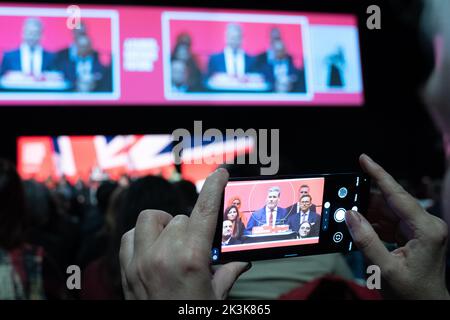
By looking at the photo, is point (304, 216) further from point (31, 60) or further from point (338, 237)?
point (31, 60)

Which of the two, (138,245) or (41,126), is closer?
(138,245)

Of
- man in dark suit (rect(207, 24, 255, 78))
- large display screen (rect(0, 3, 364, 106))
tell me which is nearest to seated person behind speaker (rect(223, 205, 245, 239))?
large display screen (rect(0, 3, 364, 106))

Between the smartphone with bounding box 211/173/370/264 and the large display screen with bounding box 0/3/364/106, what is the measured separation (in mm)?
3455

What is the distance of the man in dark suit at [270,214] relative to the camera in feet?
2.37

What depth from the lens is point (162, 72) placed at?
4.07 metres

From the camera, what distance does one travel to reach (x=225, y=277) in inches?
24.0

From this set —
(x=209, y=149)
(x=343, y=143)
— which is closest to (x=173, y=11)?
(x=209, y=149)

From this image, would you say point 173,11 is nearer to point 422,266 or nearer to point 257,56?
point 257,56

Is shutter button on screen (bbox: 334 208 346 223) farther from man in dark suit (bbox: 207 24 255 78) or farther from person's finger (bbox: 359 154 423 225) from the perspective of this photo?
man in dark suit (bbox: 207 24 255 78)

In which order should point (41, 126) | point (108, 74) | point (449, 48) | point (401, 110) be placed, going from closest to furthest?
point (449, 48)
point (108, 74)
point (41, 126)
point (401, 110)

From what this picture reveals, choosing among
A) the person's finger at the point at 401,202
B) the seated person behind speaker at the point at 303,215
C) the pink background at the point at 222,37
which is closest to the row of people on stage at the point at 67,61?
the pink background at the point at 222,37

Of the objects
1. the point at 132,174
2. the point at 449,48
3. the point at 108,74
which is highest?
the point at 108,74

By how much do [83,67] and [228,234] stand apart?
11.7 feet
